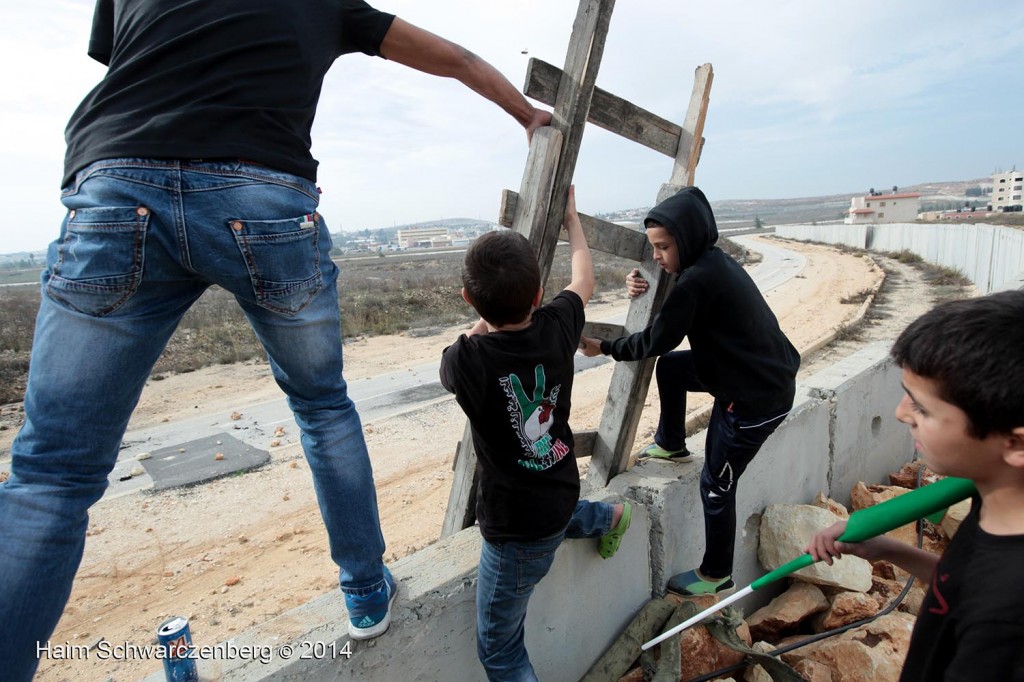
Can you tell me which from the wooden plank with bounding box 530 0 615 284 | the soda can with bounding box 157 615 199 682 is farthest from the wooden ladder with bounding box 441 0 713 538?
the soda can with bounding box 157 615 199 682

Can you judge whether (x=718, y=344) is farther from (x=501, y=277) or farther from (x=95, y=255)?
(x=95, y=255)

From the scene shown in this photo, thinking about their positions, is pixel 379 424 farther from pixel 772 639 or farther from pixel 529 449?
pixel 529 449

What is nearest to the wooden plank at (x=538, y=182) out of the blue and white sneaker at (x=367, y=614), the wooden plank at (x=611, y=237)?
the wooden plank at (x=611, y=237)

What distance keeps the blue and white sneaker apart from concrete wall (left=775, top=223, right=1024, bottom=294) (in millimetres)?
9315

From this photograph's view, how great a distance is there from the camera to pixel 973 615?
4.07ft

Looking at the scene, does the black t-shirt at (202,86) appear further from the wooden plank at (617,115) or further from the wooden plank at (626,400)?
the wooden plank at (626,400)

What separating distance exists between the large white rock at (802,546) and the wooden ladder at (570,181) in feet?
3.70

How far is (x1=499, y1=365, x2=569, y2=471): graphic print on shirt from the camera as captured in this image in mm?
1969

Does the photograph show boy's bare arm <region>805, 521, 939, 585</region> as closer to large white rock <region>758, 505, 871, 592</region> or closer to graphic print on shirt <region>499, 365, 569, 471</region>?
graphic print on shirt <region>499, 365, 569, 471</region>

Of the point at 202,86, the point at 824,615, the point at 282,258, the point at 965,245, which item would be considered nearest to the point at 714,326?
the point at 824,615

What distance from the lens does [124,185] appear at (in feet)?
4.58

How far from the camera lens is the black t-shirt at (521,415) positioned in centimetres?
195

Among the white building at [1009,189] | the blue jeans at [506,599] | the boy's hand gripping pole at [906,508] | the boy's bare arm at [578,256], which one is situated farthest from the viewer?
the white building at [1009,189]

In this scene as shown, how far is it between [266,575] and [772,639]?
3.19 m
